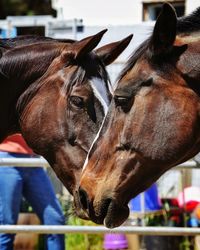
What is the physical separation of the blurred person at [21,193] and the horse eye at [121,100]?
6.98 feet

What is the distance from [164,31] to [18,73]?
146 cm

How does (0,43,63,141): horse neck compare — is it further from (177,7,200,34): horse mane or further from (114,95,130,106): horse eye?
(177,7,200,34): horse mane

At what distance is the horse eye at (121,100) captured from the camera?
350 centimetres

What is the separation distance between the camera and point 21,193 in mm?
5582

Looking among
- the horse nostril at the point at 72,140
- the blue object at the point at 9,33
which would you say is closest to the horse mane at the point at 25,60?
the horse nostril at the point at 72,140

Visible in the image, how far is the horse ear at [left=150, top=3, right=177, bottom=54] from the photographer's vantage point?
3.32 meters

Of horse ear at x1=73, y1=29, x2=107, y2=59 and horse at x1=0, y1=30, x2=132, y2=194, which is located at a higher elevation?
horse ear at x1=73, y1=29, x2=107, y2=59

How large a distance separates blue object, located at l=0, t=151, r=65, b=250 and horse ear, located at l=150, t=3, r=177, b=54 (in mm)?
2371

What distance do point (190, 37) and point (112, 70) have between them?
157 inches

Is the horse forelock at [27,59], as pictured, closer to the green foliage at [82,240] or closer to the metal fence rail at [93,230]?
the metal fence rail at [93,230]

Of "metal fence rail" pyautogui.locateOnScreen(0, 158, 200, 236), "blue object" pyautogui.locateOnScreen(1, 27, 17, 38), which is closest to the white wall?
"blue object" pyautogui.locateOnScreen(1, 27, 17, 38)

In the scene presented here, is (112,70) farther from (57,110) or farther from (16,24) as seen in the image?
(57,110)

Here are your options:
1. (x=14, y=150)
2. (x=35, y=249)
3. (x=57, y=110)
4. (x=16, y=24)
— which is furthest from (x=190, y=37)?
(x=16, y=24)

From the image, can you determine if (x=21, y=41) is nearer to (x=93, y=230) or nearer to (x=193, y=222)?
(x=93, y=230)
